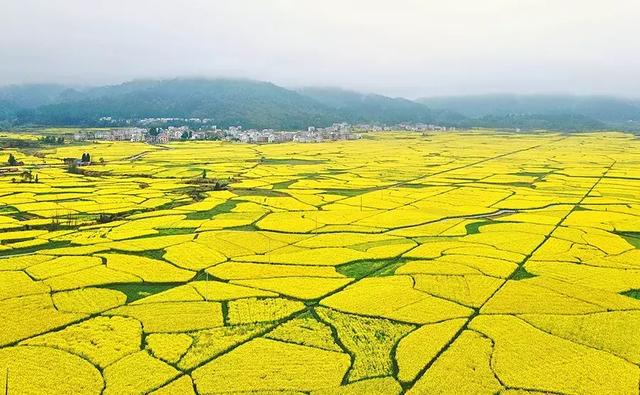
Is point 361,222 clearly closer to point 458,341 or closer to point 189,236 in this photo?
point 189,236

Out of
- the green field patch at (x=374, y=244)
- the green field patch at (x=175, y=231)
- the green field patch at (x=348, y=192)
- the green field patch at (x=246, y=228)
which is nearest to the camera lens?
the green field patch at (x=374, y=244)

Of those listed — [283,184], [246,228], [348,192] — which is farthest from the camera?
[283,184]

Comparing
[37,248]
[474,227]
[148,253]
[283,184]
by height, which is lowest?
[283,184]

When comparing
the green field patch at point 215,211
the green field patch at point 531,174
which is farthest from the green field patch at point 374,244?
the green field patch at point 531,174

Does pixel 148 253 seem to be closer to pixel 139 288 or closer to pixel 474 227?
pixel 139 288

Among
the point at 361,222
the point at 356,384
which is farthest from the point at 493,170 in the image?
the point at 356,384

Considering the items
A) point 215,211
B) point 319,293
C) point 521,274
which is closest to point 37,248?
point 215,211

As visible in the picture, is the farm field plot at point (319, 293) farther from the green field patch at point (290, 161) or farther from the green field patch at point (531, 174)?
the green field patch at point (290, 161)
